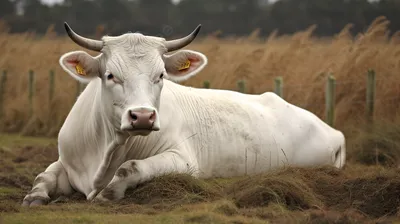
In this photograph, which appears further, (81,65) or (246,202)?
(81,65)

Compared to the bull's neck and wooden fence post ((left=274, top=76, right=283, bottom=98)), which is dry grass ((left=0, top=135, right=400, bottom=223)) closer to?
the bull's neck

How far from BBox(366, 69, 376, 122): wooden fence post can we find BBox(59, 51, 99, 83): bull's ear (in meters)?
6.45

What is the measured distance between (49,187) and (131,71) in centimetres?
156

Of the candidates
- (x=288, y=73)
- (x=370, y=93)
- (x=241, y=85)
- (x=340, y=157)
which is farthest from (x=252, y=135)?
(x=288, y=73)

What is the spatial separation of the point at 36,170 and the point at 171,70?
10.2 ft

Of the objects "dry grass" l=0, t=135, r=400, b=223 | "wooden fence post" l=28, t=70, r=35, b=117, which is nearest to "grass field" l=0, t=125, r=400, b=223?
Answer: "dry grass" l=0, t=135, r=400, b=223

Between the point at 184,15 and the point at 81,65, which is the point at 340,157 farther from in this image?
the point at 184,15

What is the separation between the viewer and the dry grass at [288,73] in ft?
45.3

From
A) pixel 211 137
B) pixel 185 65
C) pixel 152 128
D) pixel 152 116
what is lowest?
pixel 211 137

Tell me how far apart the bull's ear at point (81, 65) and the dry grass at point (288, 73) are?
257 inches

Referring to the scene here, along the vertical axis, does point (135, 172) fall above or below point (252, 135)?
above

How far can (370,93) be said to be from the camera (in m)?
13.1

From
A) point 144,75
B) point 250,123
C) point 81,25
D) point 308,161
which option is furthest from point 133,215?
point 81,25

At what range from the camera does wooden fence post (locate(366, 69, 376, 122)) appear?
42.6 feet
